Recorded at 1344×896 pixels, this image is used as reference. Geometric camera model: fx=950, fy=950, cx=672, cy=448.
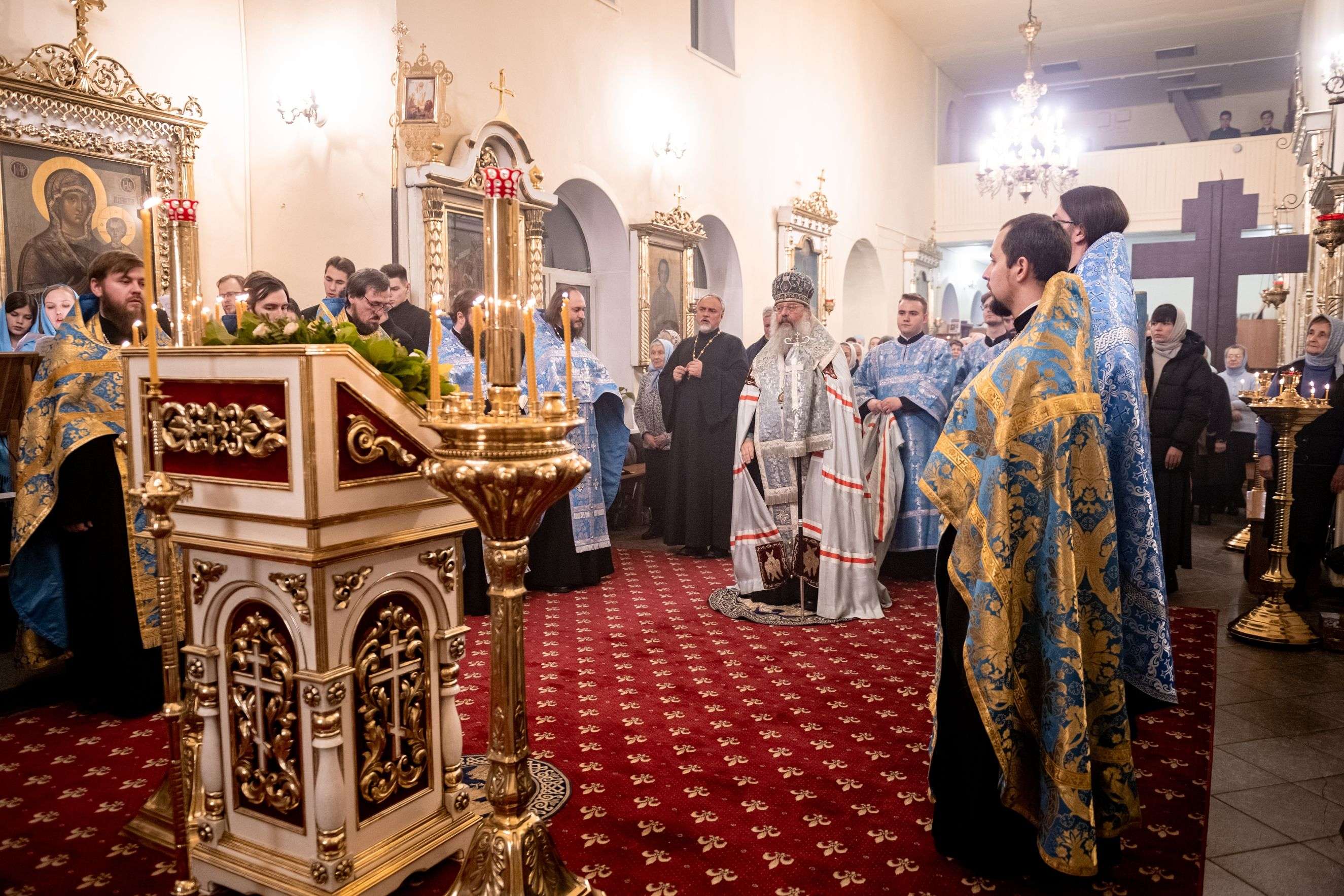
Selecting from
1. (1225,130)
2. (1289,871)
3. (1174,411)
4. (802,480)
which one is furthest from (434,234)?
(1225,130)

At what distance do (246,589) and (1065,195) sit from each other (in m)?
2.57

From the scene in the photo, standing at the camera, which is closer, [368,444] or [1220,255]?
[368,444]

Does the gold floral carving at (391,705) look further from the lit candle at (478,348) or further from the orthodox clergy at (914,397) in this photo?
the orthodox clergy at (914,397)

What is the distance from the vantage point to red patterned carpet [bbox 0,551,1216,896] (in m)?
2.46

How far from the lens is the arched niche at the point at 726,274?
11.2 metres

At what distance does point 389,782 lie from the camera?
91.4 inches

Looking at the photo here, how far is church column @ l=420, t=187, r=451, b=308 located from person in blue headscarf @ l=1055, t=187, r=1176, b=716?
501cm

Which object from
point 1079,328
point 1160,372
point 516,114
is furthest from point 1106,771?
point 516,114

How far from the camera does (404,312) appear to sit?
228 inches

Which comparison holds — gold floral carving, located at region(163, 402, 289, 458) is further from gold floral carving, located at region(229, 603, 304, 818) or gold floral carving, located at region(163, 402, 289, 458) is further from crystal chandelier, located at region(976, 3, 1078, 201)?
crystal chandelier, located at region(976, 3, 1078, 201)

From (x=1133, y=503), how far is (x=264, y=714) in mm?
2281

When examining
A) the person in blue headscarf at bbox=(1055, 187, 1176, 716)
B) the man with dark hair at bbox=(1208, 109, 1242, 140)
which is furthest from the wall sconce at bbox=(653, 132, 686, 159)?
the man with dark hair at bbox=(1208, 109, 1242, 140)

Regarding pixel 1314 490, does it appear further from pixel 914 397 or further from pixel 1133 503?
pixel 1133 503

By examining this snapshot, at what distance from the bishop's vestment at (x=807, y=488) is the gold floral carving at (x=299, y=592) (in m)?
3.45
